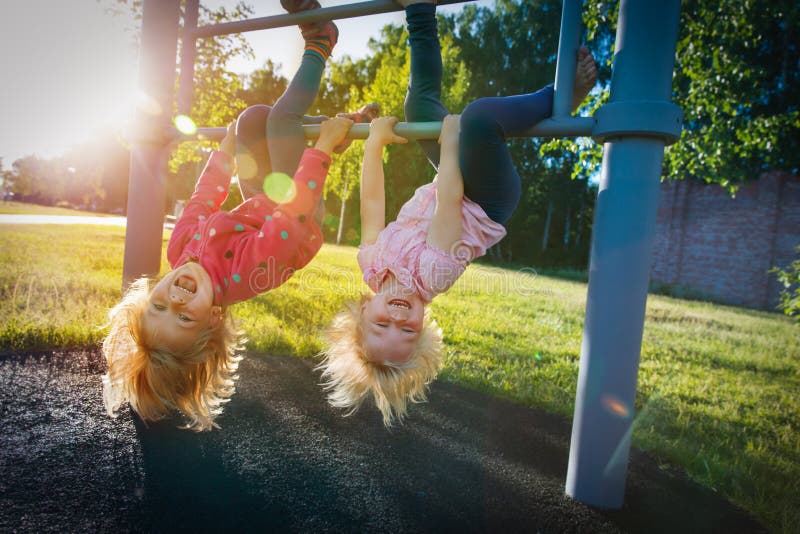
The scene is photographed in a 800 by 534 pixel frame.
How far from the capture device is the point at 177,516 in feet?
5.60

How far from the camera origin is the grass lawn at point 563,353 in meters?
2.63

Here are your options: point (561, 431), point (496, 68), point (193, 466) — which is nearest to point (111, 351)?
point (193, 466)

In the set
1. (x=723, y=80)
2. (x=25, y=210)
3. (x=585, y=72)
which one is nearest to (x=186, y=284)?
A: (x=585, y=72)

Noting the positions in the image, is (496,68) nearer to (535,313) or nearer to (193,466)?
(535,313)

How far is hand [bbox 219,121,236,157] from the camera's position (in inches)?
98.2

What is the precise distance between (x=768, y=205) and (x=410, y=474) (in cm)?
1662

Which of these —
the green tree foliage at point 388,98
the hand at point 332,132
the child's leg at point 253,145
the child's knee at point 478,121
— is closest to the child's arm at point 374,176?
the hand at point 332,132

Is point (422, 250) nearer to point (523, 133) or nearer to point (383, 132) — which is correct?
point (383, 132)

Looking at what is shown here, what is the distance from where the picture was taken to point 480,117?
193cm

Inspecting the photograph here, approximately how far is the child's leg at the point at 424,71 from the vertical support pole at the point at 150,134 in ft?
4.86

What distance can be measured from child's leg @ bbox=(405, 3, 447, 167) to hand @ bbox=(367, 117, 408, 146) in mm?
285

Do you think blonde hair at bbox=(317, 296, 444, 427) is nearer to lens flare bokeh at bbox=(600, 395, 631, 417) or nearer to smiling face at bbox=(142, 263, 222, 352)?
smiling face at bbox=(142, 263, 222, 352)

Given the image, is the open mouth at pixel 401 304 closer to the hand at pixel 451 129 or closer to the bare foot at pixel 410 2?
the hand at pixel 451 129

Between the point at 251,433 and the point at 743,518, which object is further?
the point at 251,433
